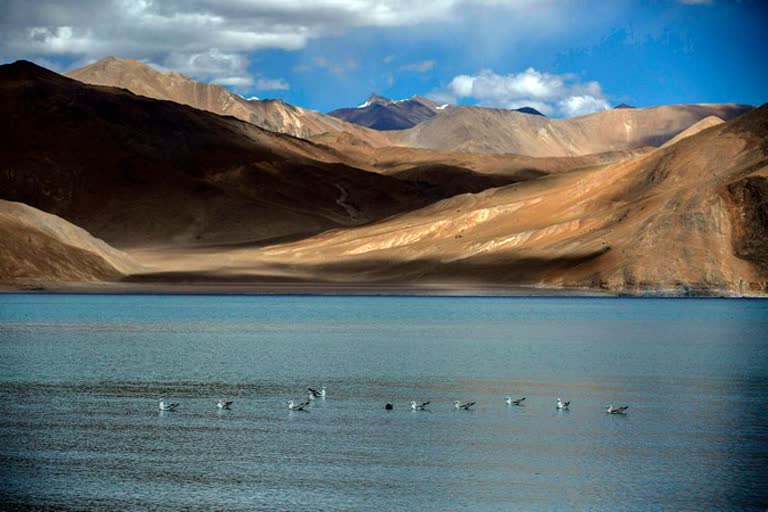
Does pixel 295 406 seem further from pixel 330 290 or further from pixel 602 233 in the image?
pixel 602 233

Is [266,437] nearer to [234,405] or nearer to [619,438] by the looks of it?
[234,405]

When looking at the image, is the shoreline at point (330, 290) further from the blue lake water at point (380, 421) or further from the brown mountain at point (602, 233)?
the blue lake water at point (380, 421)

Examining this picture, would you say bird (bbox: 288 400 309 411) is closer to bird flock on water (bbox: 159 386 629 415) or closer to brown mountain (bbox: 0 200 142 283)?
bird flock on water (bbox: 159 386 629 415)

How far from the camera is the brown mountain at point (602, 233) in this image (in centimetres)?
11931

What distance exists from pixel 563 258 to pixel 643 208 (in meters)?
11.5

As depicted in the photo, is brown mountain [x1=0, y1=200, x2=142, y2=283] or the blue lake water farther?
brown mountain [x1=0, y1=200, x2=142, y2=283]

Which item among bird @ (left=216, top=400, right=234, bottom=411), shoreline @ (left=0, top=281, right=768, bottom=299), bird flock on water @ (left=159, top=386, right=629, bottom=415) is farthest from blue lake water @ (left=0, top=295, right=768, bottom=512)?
shoreline @ (left=0, top=281, right=768, bottom=299)

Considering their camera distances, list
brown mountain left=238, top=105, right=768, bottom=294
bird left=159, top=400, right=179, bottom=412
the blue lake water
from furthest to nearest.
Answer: brown mountain left=238, top=105, right=768, bottom=294 → bird left=159, top=400, right=179, bottom=412 → the blue lake water

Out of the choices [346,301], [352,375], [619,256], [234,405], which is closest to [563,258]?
[619,256]

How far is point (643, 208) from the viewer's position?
443ft

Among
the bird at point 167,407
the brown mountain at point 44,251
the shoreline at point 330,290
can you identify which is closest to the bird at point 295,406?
the bird at point 167,407

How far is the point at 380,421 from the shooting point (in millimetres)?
35406

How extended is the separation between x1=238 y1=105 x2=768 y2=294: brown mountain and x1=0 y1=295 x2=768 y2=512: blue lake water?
4749cm

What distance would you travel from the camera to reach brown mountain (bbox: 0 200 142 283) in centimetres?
12640
